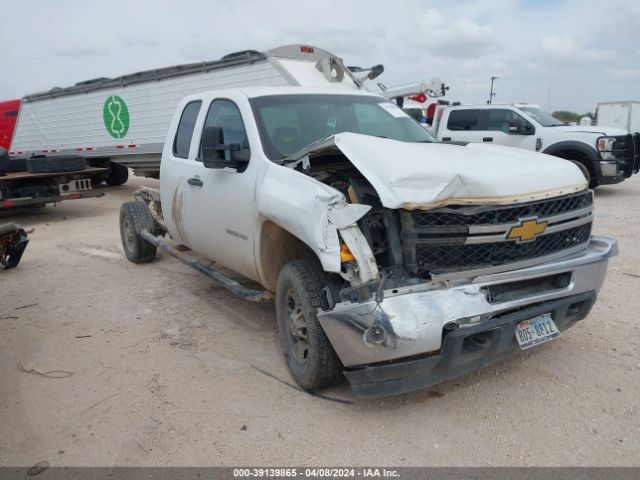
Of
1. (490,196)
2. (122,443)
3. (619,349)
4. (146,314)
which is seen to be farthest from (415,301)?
(146,314)

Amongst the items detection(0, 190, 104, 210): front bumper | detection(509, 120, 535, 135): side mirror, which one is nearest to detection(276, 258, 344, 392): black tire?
detection(0, 190, 104, 210): front bumper

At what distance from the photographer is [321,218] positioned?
290 cm

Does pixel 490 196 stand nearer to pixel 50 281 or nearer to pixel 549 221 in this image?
pixel 549 221

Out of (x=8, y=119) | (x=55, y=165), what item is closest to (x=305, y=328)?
(x=55, y=165)

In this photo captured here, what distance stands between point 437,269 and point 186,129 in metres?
3.09

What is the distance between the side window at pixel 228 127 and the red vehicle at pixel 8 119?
14725 millimetres

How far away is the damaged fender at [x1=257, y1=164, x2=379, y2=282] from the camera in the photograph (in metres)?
2.79

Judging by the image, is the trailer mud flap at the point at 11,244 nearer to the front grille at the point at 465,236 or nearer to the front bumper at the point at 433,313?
the front bumper at the point at 433,313

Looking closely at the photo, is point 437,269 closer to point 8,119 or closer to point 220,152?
point 220,152

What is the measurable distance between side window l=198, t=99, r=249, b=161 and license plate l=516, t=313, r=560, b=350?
7.14 ft

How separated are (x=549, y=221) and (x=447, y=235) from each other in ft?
2.18

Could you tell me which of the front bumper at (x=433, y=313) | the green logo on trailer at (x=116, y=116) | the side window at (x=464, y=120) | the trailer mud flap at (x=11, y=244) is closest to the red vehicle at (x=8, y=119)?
the green logo on trailer at (x=116, y=116)

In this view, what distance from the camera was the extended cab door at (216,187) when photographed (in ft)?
12.6

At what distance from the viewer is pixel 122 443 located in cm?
296
